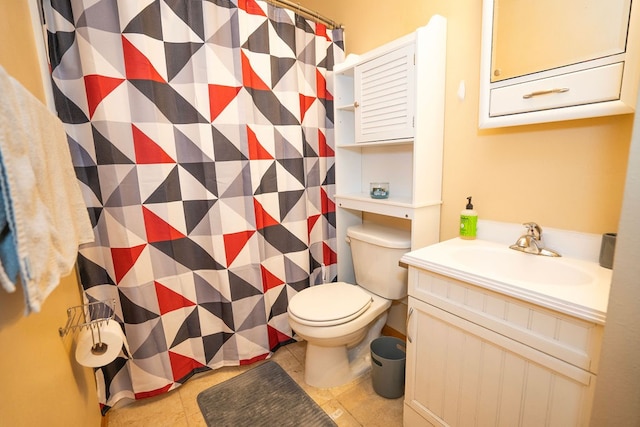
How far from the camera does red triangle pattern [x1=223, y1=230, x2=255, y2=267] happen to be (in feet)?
5.10

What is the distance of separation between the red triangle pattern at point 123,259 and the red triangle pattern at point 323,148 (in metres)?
1.13

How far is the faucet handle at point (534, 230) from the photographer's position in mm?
1132

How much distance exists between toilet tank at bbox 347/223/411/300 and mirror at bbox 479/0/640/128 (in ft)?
2.21

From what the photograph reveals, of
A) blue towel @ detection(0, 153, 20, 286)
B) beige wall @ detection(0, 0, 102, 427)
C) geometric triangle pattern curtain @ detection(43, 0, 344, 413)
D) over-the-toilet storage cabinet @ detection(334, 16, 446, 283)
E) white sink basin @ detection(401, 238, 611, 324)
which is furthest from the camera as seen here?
over-the-toilet storage cabinet @ detection(334, 16, 446, 283)

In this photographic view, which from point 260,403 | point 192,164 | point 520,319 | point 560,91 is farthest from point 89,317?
point 560,91

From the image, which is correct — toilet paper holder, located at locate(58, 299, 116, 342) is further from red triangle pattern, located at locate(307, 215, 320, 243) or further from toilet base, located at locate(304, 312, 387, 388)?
red triangle pattern, located at locate(307, 215, 320, 243)

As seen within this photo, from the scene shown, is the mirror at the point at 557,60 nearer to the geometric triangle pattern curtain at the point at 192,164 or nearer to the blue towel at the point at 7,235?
the geometric triangle pattern curtain at the point at 192,164

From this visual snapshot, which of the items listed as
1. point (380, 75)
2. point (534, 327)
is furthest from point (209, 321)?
point (380, 75)

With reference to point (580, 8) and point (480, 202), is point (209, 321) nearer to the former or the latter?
point (480, 202)

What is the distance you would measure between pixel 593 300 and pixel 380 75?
1.24 metres

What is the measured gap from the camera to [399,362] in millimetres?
1432

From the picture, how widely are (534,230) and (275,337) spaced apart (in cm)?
149

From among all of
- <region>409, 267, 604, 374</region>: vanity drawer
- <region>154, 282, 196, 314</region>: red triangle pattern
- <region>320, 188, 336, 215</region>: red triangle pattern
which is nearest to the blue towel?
<region>154, 282, 196, 314</region>: red triangle pattern

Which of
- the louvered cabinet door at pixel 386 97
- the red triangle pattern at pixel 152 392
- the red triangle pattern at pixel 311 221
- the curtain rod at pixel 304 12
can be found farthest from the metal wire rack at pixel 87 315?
the curtain rod at pixel 304 12
